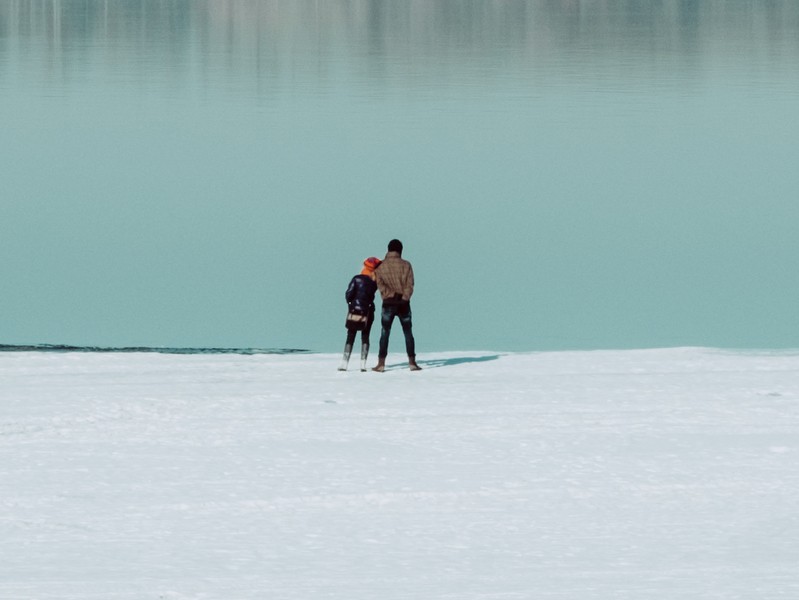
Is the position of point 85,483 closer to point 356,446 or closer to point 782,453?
point 356,446

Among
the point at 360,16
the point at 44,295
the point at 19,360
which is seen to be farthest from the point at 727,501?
the point at 360,16

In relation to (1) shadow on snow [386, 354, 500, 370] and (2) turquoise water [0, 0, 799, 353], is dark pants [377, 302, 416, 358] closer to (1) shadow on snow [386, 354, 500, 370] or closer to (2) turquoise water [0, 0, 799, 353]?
(1) shadow on snow [386, 354, 500, 370]

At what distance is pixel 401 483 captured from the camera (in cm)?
1152

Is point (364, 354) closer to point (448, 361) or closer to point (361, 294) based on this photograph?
point (361, 294)

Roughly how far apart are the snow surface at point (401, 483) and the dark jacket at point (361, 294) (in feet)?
2.13

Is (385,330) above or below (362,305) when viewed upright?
below

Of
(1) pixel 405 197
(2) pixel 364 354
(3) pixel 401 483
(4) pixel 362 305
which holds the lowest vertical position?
(3) pixel 401 483

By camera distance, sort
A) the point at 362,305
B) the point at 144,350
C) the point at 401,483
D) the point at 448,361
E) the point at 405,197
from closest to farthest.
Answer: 1. the point at 401,483
2. the point at 362,305
3. the point at 448,361
4. the point at 144,350
5. the point at 405,197

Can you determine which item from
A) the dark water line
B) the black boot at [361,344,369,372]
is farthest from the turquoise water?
the black boot at [361,344,369,372]

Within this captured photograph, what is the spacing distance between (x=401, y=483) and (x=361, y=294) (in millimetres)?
4917

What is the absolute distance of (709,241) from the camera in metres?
29.8

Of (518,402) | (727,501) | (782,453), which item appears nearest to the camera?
(727,501)

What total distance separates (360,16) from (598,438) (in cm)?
12125

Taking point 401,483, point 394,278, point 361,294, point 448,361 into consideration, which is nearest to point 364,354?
point 361,294
